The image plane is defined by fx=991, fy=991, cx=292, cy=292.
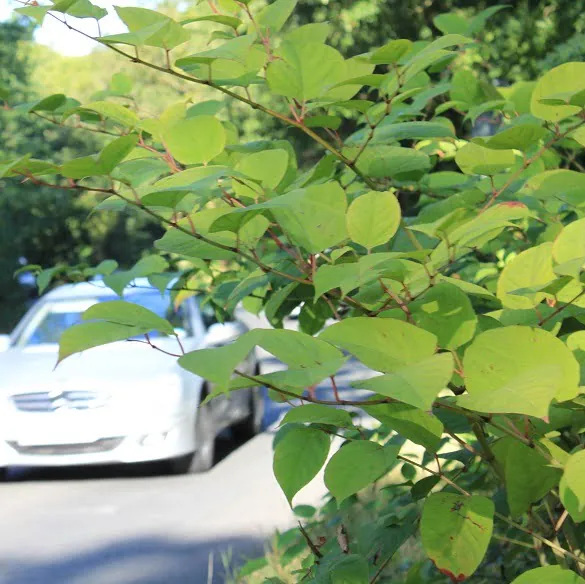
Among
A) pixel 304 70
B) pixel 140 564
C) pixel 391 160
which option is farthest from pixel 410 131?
pixel 140 564

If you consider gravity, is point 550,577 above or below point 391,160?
below

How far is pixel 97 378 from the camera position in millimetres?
7023

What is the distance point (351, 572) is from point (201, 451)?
6270 millimetres

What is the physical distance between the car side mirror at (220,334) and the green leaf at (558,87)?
598cm

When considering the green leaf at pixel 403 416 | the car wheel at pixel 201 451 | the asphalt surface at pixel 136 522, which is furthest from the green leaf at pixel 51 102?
the car wheel at pixel 201 451

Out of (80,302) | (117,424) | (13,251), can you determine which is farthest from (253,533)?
(13,251)

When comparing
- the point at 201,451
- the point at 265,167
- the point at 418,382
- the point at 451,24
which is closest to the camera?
the point at 418,382

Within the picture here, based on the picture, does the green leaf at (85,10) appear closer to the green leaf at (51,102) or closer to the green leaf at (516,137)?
the green leaf at (51,102)

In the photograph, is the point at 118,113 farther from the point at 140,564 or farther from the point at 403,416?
→ the point at 140,564

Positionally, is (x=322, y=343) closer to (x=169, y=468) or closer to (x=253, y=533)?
(x=253, y=533)

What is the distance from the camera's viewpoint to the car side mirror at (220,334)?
7406 millimetres

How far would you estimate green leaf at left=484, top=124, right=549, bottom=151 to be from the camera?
1350 millimetres

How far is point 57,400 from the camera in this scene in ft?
23.1

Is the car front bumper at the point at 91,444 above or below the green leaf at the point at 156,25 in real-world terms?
below
